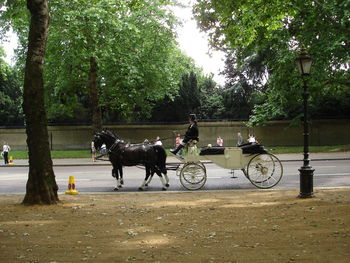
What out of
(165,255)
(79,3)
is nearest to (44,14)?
(165,255)

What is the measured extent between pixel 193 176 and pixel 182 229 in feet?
20.3

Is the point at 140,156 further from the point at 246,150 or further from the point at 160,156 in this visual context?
the point at 246,150

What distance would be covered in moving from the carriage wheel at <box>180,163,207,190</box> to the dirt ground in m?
1.68

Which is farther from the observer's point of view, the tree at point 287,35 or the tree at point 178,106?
the tree at point 178,106

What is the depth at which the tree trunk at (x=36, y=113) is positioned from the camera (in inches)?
451

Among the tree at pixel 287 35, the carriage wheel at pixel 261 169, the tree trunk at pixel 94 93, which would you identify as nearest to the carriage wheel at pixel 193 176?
the carriage wheel at pixel 261 169

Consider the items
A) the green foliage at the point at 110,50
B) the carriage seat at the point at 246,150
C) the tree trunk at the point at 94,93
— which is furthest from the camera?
the tree trunk at the point at 94,93

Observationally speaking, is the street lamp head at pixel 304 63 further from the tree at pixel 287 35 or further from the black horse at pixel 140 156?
the black horse at pixel 140 156

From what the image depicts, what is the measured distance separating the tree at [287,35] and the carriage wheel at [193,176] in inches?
231

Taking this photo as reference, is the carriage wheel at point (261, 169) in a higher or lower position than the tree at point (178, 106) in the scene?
lower

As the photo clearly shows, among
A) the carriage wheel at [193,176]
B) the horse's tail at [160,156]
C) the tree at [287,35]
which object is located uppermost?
the tree at [287,35]

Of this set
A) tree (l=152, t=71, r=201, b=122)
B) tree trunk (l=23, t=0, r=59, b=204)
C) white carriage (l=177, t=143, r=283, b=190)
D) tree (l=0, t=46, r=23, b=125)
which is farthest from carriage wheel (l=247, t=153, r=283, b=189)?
tree (l=0, t=46, r=23, b=125)

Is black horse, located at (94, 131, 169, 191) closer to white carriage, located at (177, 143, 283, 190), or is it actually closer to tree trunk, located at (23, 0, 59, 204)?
white carriage, located at (177, 143, 283, 190)

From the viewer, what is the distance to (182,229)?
328 inches
